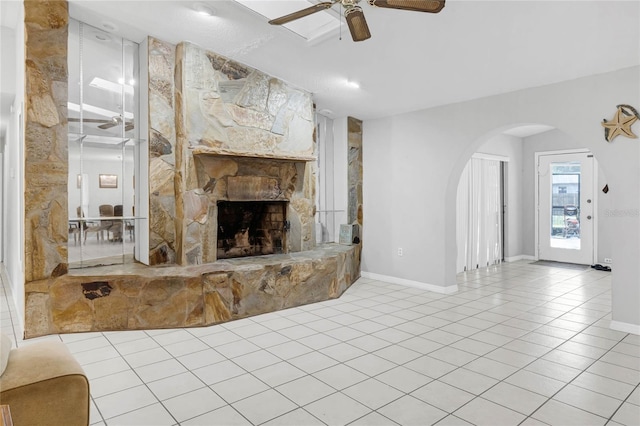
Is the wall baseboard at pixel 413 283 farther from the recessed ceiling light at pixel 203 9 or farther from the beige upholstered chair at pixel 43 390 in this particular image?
the beige upholstered chair at pixel 43 390

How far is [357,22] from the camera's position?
8.17ft

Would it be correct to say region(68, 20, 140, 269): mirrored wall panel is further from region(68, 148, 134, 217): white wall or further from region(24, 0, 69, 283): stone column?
region(24, 0, 69, 283): stone column

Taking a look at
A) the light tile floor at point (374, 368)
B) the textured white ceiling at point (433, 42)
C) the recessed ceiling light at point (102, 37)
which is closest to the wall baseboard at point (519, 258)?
the light tile floor at point (374, 368)

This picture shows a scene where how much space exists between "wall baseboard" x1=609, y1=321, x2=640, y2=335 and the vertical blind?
2793 mm

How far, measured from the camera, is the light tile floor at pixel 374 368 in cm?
217

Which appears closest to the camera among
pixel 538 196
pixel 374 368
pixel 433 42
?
pixel 374 368

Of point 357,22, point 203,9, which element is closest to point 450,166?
point 357,22

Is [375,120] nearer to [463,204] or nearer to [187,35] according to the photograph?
[463,204]

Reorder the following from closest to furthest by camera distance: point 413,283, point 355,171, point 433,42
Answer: point 433,42, point 413,283, point 355,171

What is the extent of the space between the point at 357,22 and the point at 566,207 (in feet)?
22.0

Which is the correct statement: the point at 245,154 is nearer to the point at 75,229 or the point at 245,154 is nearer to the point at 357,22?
the point at 75,229

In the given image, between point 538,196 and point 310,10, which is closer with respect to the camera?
point 310,10

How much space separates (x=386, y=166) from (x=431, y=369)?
347cm

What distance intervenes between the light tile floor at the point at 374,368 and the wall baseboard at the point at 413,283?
0.63 metres
